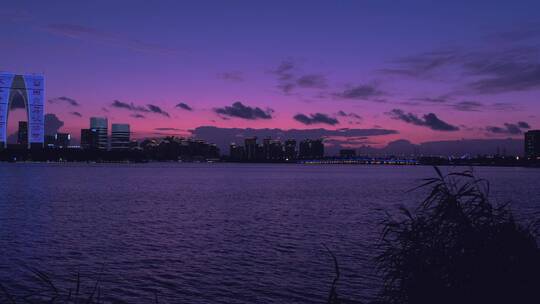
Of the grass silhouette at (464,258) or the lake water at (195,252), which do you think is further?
the lake water at (195,252)

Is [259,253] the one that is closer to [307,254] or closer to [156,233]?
[307,254]

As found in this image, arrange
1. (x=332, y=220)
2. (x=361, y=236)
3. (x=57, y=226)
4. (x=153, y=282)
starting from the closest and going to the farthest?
(x=153, y=282), (x=361, y=236), (x=57, y=226), (x=332, y=220)

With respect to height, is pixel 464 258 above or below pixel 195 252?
above

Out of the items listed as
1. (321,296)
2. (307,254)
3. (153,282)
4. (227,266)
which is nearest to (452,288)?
(321,296)

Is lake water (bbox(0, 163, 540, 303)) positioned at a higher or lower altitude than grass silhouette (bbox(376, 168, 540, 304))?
lower

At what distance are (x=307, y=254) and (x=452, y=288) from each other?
838 inches

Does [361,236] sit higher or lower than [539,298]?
lower

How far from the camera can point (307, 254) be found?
30.4 meters

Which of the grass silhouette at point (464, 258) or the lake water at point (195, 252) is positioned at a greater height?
the grass silhouette at point (464, 258)

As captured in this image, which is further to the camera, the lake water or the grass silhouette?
the lake water

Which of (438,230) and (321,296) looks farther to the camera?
(321,296)

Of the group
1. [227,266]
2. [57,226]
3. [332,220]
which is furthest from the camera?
[332,220]

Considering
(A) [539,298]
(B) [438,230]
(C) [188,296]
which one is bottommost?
(C) [188,296]

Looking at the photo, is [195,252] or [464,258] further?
[195,252]
